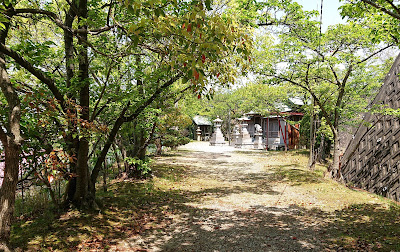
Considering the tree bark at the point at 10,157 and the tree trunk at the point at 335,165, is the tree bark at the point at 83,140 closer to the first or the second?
the tree bark at the point at 10,157

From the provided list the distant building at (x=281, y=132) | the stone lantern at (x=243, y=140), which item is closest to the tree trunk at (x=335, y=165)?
the distant building at (x=281, y=132)

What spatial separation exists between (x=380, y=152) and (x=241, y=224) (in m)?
6.29

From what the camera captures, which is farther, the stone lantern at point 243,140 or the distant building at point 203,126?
the distant building at point 203,126

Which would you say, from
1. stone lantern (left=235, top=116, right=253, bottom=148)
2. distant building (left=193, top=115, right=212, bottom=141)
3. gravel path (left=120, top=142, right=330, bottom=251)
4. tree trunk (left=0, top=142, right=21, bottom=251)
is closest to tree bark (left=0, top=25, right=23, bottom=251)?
tree trunk (left=0, top=142, right=21, bottom=251)

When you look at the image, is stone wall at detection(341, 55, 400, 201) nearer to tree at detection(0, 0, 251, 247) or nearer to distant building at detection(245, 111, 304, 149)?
tree at detection(0, 0, 251, 247)

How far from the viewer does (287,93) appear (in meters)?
17.7

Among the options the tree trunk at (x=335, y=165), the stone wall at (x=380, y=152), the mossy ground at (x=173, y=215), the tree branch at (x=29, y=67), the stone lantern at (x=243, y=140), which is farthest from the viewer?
the stone lantern at (x=243, y=140)

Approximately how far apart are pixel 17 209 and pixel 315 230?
22.6 ft

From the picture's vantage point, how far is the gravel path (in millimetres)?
4887

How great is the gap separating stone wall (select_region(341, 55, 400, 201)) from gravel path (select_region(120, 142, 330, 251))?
8.71ft

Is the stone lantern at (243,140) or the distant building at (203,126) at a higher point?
the distant building at (203,126)

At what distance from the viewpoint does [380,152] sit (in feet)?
30.1

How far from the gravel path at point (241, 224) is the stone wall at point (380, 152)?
2653 millimetres

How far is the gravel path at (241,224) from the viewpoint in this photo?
4887 mm
